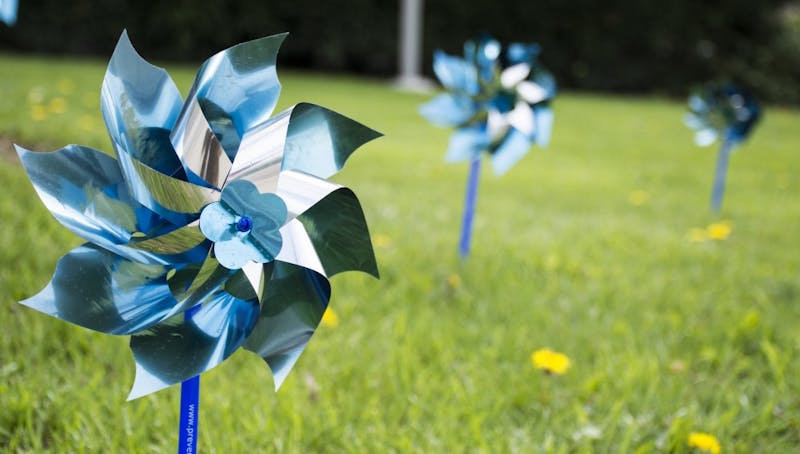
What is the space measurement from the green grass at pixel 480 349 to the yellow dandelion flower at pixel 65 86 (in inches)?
87.1

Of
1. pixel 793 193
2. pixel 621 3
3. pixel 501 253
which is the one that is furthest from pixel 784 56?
pixel 501 253

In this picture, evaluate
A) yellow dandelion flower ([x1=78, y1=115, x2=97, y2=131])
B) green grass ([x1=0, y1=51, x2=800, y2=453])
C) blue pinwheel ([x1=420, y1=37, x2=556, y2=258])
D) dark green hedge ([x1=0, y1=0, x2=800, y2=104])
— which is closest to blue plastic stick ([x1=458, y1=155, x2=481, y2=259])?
blue pinwheel ([x1=420, y1=37, x2=556, y2=258])

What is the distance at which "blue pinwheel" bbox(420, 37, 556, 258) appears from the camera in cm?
236

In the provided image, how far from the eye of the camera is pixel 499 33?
11.6 meters

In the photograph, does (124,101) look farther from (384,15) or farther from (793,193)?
(384,15)

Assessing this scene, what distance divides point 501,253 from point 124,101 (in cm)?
213

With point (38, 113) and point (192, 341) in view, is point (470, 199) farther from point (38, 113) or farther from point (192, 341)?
point (38, 113)

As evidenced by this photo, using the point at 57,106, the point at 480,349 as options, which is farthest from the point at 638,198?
the point at 57,106

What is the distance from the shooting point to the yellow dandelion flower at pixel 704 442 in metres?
1.48

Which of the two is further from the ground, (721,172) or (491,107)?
(491,107)

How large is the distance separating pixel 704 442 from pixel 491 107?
1.29 meters

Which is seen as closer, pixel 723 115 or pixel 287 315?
pixel 287 315

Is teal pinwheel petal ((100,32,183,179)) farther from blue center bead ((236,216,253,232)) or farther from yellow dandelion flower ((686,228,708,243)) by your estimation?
yellow dandelion flower ((686,228,708,243))

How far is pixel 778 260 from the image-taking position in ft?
10.3
